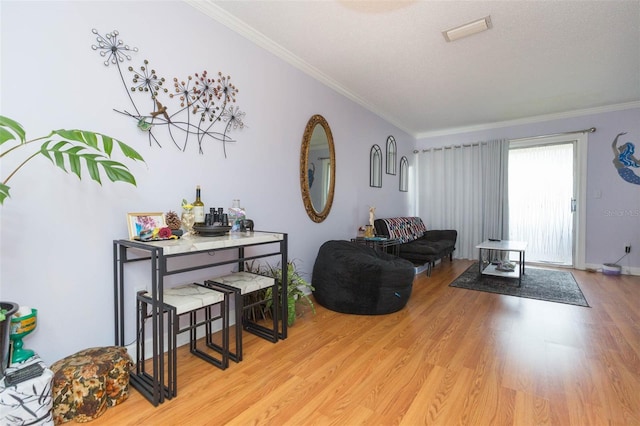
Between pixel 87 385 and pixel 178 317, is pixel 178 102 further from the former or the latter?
pixel 87 385

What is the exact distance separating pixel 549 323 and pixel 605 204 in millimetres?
3246

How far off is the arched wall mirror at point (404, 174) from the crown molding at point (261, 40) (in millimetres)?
2025

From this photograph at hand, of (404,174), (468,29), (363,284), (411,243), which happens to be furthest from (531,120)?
(363,284)

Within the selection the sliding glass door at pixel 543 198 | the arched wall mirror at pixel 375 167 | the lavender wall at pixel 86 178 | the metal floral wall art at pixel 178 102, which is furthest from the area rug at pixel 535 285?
the metal floral wall art at pixel 178 102

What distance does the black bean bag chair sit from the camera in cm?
267

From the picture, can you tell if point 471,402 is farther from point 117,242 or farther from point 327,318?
point 117,242

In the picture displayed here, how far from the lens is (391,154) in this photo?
16.7 feet

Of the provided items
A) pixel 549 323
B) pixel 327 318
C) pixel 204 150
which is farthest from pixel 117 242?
pixel 549 323

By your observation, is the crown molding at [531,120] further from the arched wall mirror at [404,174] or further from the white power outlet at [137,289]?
the white power outlet at [137,289]

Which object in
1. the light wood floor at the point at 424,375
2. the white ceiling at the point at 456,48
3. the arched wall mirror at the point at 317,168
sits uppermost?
the white ceiling at the point at 456,48

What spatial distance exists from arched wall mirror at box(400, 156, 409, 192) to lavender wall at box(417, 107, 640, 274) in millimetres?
2480

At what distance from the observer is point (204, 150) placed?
2.23 m

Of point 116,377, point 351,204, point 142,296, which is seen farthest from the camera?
point 351,204

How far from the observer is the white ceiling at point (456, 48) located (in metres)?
2.24
